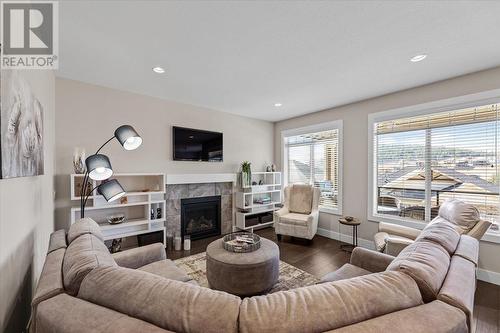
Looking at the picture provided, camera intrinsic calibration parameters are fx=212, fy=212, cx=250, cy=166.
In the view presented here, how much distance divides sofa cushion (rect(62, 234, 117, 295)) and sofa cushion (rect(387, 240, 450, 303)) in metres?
1.46

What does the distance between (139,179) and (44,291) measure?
2650 millimetres

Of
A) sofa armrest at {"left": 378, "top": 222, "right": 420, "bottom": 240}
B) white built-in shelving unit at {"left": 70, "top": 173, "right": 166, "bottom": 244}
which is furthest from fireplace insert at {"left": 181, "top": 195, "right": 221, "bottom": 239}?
sofa armrest at {"left": 378, "top": 222, "right": 420, "bottom": 240}

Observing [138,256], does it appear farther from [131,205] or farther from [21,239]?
[131,205]

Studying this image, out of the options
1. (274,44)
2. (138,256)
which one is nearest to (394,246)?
(274,44)

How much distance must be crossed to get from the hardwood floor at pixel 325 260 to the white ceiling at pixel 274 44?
8.41 feet

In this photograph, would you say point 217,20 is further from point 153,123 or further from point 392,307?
point 153,123

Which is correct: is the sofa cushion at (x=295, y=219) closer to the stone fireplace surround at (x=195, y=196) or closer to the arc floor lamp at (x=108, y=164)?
the stone fireplace surround at (x=195, y=196)

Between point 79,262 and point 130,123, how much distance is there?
2742mm

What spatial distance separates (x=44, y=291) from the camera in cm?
92

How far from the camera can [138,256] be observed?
1978 millimetres

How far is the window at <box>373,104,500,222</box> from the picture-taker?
8.68 ft

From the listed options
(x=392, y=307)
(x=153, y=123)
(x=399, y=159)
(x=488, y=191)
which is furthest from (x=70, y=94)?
(x=488, y=191)

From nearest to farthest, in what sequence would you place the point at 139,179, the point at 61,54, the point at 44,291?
1. the point at 44,291
2. the point at 61,54
3. the point at 139,179

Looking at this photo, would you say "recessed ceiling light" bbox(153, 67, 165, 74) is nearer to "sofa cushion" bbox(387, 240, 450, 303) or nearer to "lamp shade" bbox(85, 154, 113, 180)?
"lamp shade" bbox(85, 154, 113, 180)
